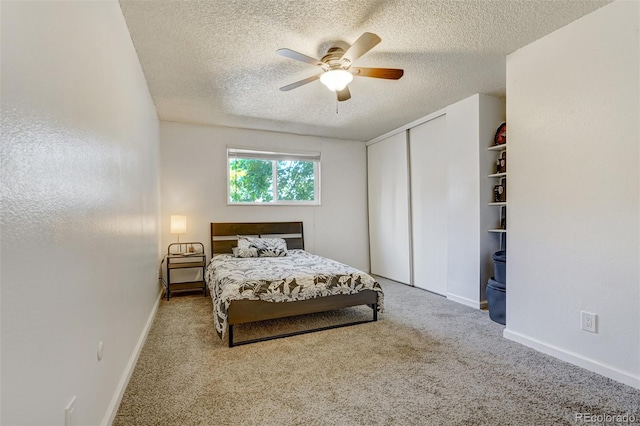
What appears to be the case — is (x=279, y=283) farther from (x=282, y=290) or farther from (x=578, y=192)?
(x=578, y=192)

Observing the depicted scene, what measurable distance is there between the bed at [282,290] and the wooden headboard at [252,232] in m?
0.77

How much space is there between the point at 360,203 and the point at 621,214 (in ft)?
12.9

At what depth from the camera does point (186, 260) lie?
4523 millimetres

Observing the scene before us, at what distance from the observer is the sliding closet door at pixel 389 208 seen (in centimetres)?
488

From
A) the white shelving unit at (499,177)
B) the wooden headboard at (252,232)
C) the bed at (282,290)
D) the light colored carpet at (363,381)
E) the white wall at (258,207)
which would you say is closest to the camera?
the light colored carpet at (363,381)

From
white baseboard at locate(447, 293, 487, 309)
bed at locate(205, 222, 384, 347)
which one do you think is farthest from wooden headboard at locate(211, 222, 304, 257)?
white baseboard at locate(447, 293, 487, 309)

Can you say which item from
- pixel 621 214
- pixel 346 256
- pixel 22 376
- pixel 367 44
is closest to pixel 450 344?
pixel 621 214

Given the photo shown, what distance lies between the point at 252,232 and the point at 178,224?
107 cm

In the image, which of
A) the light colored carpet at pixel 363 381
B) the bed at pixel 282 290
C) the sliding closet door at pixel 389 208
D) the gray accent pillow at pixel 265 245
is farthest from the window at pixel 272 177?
the light colored carpet at pixel 363 381

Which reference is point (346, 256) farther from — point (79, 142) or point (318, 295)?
point (79, 142)

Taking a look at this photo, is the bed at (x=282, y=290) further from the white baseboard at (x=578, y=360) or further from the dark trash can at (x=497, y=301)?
the white baseboard at (x=578, y=360)

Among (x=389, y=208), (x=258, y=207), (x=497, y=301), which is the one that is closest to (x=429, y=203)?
(x=389, y=208)

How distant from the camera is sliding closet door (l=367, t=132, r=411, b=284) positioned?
4.88 metres

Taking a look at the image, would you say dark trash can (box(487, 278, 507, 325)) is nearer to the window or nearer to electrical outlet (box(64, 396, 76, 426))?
the window
